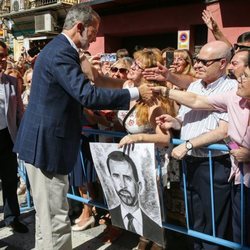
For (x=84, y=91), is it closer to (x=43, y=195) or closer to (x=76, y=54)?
(x=76, y=54)

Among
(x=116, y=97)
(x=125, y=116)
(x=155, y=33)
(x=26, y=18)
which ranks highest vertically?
(x=26, y=18)

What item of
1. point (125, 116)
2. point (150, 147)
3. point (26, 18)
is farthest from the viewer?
point (26, 18)

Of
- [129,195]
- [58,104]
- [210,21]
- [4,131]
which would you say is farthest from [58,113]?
[210,21]

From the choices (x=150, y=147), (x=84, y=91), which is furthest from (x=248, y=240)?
(x=84, y=91)

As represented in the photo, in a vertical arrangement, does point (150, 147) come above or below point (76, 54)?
below

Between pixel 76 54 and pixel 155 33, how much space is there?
10.9 meters

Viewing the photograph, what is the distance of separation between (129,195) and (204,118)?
84 cm

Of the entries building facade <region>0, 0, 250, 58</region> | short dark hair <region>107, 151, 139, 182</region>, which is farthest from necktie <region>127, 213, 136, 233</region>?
building facade <region>0, 0, 250, 58</region>

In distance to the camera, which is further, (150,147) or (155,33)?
(155,33)

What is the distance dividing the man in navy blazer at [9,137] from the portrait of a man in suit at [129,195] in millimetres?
1309

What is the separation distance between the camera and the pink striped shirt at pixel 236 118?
88.6 inches

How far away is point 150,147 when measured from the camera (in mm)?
2514

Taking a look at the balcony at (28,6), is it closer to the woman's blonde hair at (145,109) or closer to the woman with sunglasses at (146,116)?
the woman with sunglasses at (146,116)

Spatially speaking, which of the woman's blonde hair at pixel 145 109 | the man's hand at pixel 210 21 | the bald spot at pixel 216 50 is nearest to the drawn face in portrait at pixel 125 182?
the woman's blonde hair at pixel 145 109
